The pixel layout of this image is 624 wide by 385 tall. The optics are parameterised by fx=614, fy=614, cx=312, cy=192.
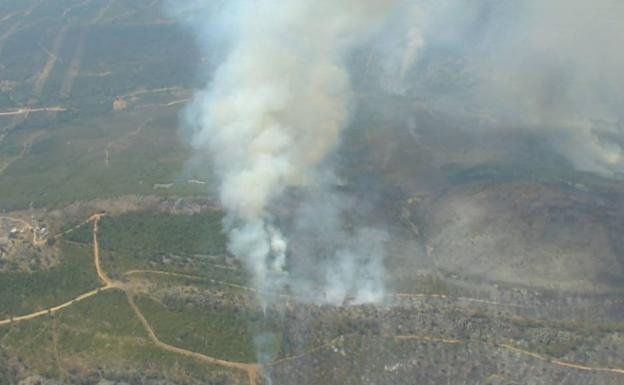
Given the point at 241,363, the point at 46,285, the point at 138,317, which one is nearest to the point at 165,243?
the point at 138,317

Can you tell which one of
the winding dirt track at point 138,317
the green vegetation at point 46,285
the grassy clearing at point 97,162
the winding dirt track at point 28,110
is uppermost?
the winding dirt track at point 138,317

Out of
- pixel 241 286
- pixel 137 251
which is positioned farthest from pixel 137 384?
pixel 137 251

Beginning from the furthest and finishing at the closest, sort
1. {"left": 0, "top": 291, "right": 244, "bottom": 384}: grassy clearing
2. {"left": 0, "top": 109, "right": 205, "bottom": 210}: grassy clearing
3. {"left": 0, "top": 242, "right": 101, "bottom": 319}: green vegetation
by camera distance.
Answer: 1. {"left": 0, "top": 109, "right": 205, "bottom": 210}: grassy clearing
2. {"left": 0, "top": 242, "right": 101, "bottom": 319}: green vegetation
3. {"left": 0, "top": 291, "right": 244, "bottom": 384}: grassy clearing

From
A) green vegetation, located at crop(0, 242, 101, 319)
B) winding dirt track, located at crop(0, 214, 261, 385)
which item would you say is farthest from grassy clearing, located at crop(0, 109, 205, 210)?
green vegetation, located at crop(0, 242, 101, 319)

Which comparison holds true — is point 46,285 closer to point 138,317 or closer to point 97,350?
point 138,317

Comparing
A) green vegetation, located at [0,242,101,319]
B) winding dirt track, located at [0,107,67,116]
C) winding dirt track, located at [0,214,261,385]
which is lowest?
winding dirt track, located at [0,107,67,116]

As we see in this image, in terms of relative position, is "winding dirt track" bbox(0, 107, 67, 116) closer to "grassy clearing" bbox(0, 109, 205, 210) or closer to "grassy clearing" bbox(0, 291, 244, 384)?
"grassy clearing" bbox(0, 109, 205, 210)

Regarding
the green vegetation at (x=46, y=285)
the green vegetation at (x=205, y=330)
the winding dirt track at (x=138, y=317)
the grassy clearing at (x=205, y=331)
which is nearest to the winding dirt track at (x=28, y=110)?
the winding dirt track at (x=138, y=317)

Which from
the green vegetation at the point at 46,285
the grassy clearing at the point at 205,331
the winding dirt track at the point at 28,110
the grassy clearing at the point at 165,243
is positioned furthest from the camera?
the winding dirt track at the point at 28,110

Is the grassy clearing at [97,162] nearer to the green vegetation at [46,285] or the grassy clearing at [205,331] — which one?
the green vegetation at [46,285]
